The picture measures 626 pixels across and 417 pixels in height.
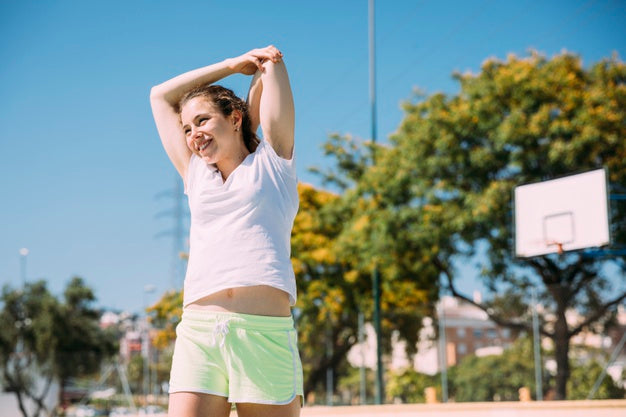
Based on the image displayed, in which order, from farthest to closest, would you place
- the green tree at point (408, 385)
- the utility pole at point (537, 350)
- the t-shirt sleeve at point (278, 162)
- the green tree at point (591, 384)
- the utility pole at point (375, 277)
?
the green tree at point (408, 385)
the utility pole at point (375, 277)
the utility pole at point (537, 350)
the green tree at point (591, 384)
the t-shirt sleeve at point (278, 162)

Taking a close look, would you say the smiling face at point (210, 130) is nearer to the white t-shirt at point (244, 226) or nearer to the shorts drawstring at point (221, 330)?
the white t-shirt at point (244, 226)

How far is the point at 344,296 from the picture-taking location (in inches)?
709

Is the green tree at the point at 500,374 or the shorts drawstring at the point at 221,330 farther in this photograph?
the green tree at the point at 500,374

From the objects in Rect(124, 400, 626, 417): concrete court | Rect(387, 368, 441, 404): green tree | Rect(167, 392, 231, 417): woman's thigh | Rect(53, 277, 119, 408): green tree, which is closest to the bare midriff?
Rect(167, 392, 231, 417): woman's thigh

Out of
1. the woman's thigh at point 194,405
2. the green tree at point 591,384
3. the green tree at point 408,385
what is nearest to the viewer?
the woman's thigh at point 194,405

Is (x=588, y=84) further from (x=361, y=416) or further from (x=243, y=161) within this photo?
(x=243, y=161)

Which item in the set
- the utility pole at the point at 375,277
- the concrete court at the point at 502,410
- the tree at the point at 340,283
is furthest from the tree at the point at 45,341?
the concrete court at the point at 502,410

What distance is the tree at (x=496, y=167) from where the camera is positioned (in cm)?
1468

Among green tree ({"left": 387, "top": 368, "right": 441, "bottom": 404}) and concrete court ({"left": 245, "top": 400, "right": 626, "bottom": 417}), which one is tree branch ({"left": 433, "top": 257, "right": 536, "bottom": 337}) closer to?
green tree ({"left": 387, "top": 368, "right": 441, "bottom": 404})

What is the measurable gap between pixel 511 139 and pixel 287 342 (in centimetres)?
1353

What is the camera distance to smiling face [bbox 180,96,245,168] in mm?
2121

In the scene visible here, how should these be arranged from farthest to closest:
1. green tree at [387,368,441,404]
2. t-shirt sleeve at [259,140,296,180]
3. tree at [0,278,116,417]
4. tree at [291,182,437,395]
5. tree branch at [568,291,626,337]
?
green tree at [387,368,441,404] < tree at [0,278,116,417] < tree at [291,182,437,395] < tree branch at [568,291,626,337] < t-shirt sleeve at [259,140,296,180]

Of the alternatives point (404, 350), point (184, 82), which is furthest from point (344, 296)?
point (184, 82)

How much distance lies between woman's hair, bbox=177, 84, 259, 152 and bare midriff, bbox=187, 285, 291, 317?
18.6 inches
